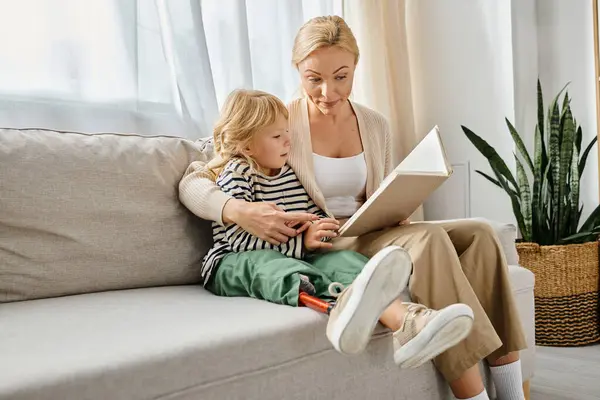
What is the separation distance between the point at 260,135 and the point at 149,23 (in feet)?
2.40

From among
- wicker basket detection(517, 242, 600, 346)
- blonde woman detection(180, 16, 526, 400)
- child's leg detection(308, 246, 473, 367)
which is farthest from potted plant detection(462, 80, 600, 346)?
child's leg detection(308, 246, 473, 367)

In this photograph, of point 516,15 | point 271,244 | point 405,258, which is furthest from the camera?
point 516,15

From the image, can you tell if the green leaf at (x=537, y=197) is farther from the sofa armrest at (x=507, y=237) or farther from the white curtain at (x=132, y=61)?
the white curtain at (x=132, y=61)

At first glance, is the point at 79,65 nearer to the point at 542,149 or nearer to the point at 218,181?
the point at 218,181

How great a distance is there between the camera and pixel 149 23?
2148mm

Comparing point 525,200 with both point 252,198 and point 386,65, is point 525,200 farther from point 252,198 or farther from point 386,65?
point 252,198

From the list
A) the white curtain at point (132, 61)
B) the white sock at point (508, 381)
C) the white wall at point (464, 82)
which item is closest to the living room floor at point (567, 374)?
the white sock at point (508, 381)

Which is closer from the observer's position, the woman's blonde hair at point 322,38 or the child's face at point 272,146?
the child's face at point 272,146

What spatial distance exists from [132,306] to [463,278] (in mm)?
699

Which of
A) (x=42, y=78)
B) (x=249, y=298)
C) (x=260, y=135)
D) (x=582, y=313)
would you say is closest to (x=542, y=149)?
(x=582, y=313)

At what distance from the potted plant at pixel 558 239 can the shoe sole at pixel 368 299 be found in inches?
62.0

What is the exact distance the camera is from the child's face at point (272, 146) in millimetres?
1683

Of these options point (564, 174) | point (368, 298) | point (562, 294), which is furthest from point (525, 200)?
point (368, 298)

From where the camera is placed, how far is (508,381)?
155 cm
